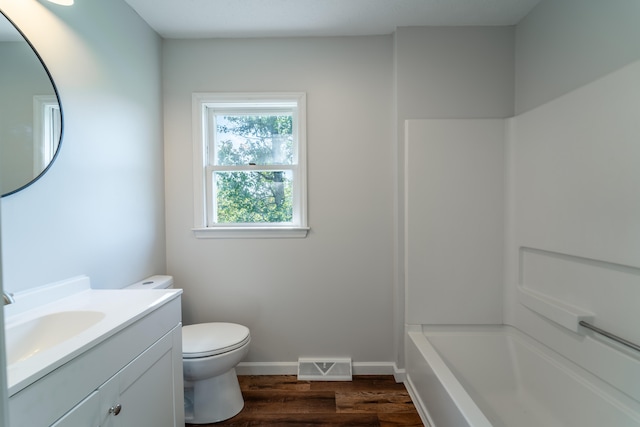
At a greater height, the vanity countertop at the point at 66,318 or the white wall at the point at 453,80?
the white wall at the point at 453,80

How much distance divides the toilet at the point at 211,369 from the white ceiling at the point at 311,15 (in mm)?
1639

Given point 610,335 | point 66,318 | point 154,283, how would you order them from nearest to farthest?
point 66,318
point 610,335
point 154,283

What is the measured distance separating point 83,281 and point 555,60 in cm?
269

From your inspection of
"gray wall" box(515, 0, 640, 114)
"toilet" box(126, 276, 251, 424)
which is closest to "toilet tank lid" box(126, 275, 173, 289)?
"toilet" box(126, 276, 251, 424)

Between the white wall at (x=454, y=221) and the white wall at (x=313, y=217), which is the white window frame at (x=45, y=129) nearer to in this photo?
the white wall at (x=313, y=217)

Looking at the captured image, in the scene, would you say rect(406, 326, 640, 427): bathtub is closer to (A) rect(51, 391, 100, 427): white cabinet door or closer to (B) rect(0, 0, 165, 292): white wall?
(A) rect(51, 391, 100, 427): white cabinet door

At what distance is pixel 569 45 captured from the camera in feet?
5.03

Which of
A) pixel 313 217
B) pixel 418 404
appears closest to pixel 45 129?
pixel 313 217

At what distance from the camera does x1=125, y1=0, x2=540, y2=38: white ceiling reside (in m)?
1.69

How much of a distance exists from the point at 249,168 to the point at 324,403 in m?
1.61

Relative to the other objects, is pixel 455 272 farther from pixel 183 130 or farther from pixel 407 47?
pixel 183 130

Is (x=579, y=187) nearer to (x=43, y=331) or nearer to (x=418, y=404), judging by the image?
(x=418, y=404)

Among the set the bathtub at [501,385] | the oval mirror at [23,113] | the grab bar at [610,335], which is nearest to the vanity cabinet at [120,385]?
the oval mirror at [23,113]

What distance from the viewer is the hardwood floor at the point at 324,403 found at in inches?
64.8
